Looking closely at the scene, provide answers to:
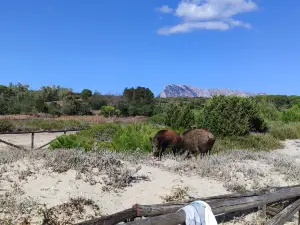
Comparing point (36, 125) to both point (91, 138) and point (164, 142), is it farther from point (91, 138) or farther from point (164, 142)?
point (164, 142)

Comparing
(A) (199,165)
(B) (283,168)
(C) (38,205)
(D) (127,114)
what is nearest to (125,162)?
(A) (199,165)

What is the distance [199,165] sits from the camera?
379 inches

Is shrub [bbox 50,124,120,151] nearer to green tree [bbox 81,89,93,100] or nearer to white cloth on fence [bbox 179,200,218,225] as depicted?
white cloth on fence [bbox 179,200,218,225]

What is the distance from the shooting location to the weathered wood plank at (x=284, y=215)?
6539 millimetres

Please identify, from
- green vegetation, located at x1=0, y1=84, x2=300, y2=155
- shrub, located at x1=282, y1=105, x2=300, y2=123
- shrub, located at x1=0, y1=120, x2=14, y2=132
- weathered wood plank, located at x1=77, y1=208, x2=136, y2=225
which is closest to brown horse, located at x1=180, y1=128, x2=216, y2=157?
green vegetation, located at x1=0, y1=84, x2=300, y2=155

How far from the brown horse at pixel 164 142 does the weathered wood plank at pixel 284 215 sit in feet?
14.0

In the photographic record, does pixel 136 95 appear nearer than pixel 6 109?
No

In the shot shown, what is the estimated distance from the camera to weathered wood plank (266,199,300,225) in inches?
257

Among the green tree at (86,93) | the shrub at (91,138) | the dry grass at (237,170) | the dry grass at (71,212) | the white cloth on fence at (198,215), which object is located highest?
the green tree at (86,93)

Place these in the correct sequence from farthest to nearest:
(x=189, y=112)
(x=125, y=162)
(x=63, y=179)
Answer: (x=189, y=112), (x=125, y=162), (x=63, y=179)

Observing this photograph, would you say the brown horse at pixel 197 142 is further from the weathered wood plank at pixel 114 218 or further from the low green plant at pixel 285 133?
the low green plant at pixel 285 133

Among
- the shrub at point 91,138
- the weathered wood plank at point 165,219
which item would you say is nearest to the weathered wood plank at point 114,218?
the weathered wood plank at point 165,219

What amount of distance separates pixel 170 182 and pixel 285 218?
7.64ft

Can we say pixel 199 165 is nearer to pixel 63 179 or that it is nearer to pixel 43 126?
pixel 63 179
